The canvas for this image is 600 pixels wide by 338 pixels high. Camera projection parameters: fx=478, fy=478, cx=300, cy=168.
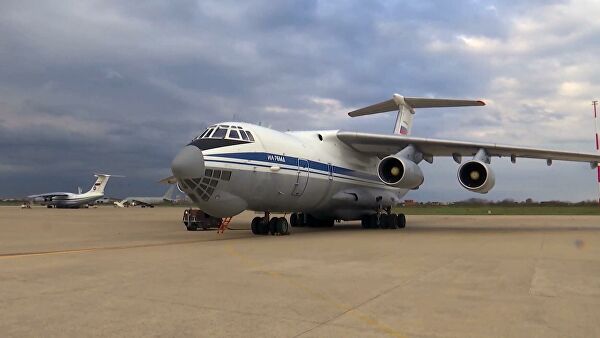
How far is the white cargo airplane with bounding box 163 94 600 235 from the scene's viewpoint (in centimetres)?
1209

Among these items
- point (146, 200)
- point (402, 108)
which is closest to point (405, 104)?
point (402, 108)

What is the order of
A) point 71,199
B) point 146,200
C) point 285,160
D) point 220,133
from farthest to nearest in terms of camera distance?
point 146,200 → point 71,199 → point 285,160 → point 220,133

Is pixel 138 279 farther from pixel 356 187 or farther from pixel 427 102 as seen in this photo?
pixel 427 102

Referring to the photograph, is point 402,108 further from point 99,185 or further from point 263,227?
point 99,185

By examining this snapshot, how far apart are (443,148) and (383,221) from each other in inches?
143

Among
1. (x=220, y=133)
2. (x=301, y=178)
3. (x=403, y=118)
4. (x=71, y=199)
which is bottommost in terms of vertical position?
(x=71, y=199)

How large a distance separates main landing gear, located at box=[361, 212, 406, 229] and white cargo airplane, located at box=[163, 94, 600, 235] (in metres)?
0.04

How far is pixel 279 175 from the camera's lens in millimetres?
13609

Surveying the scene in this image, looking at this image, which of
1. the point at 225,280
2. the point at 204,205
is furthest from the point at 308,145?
the point at 225,280

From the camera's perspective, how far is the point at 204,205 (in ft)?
40.2

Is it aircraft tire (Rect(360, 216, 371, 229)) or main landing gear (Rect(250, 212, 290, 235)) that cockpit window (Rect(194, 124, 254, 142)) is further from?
aircraft tire (Rect(360, 216, 371, 229))

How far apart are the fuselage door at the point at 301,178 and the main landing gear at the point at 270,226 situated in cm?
94

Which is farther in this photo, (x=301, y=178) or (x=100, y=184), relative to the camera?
(x=100, y=184)

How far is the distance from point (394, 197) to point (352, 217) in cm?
259
